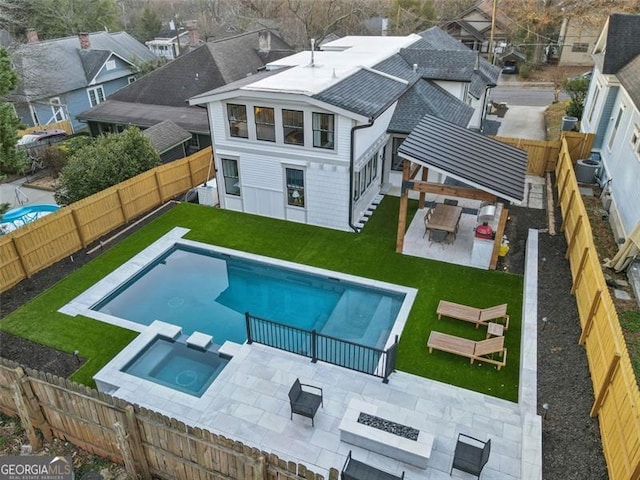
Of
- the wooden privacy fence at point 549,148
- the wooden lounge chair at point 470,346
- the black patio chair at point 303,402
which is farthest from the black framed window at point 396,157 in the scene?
the black patio chair at point 303,402

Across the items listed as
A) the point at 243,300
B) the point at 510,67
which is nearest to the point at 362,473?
the point at 243,300

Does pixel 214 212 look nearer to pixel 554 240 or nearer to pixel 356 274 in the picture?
pixel 356 274

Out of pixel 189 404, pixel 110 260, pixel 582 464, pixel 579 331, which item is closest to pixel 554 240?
pixel 579 331

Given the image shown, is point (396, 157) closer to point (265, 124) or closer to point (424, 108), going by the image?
point (424, 108)

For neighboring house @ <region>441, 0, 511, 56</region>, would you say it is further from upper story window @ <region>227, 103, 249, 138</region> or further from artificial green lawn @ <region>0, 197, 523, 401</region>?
upper story window @ <region>227, 103, 249, 138</region>

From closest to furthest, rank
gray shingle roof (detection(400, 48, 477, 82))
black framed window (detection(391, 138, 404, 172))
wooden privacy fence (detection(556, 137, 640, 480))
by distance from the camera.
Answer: wooden privacy fence (detection(556, 137, 640, 480)) → black framed window (detection(391, 138, 404, 172)) → gray shingle roof (detection(400, 48, 477, 82))

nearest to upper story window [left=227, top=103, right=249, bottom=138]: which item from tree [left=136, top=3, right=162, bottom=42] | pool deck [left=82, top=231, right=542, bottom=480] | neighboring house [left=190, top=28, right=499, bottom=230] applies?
neighboring house [left=190, top=28, right=499, bottom=230]

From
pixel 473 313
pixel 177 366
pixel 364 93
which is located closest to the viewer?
pixel 177 366
